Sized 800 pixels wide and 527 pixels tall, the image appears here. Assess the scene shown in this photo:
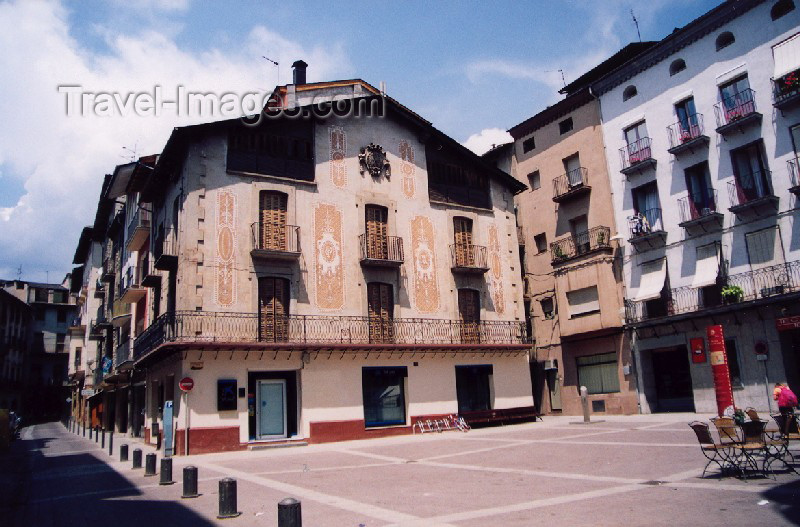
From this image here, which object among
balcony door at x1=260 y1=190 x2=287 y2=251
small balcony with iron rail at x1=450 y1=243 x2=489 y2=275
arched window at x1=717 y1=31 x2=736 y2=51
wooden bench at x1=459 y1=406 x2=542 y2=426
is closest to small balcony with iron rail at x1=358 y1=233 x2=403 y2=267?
small balcony with iron rail at x1=450 y1=243 x2=489 y2=275

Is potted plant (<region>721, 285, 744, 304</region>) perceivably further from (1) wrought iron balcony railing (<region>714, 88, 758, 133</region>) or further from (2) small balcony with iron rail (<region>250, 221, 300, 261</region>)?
(2) small balcony with iron rail (<region>250, 221, 300, 261</region>)

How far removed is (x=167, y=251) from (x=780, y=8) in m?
25.2

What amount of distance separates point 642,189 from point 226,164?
18654mm

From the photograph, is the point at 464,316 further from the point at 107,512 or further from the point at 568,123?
the point at 107,512

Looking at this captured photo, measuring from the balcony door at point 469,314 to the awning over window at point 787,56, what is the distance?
14.5 m

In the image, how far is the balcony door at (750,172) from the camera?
2286cm

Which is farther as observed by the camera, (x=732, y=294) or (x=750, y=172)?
(x=750, y=172)

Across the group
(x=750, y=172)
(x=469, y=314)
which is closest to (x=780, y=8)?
(x=750, y=172)

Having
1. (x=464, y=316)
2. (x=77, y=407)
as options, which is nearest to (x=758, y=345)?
(x=464, y=316)

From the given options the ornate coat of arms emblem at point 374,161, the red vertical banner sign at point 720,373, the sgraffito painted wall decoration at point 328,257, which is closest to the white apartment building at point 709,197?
the red vertical banner sign at point 720,373

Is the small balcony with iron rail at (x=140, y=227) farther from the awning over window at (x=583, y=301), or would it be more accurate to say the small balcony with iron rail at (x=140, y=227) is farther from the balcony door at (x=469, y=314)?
the awning over window at (x=583, y=301)

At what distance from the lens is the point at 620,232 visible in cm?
2856

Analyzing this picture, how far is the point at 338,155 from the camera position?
25578 millimetres

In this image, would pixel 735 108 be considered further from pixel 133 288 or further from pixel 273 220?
pixel 133 288
